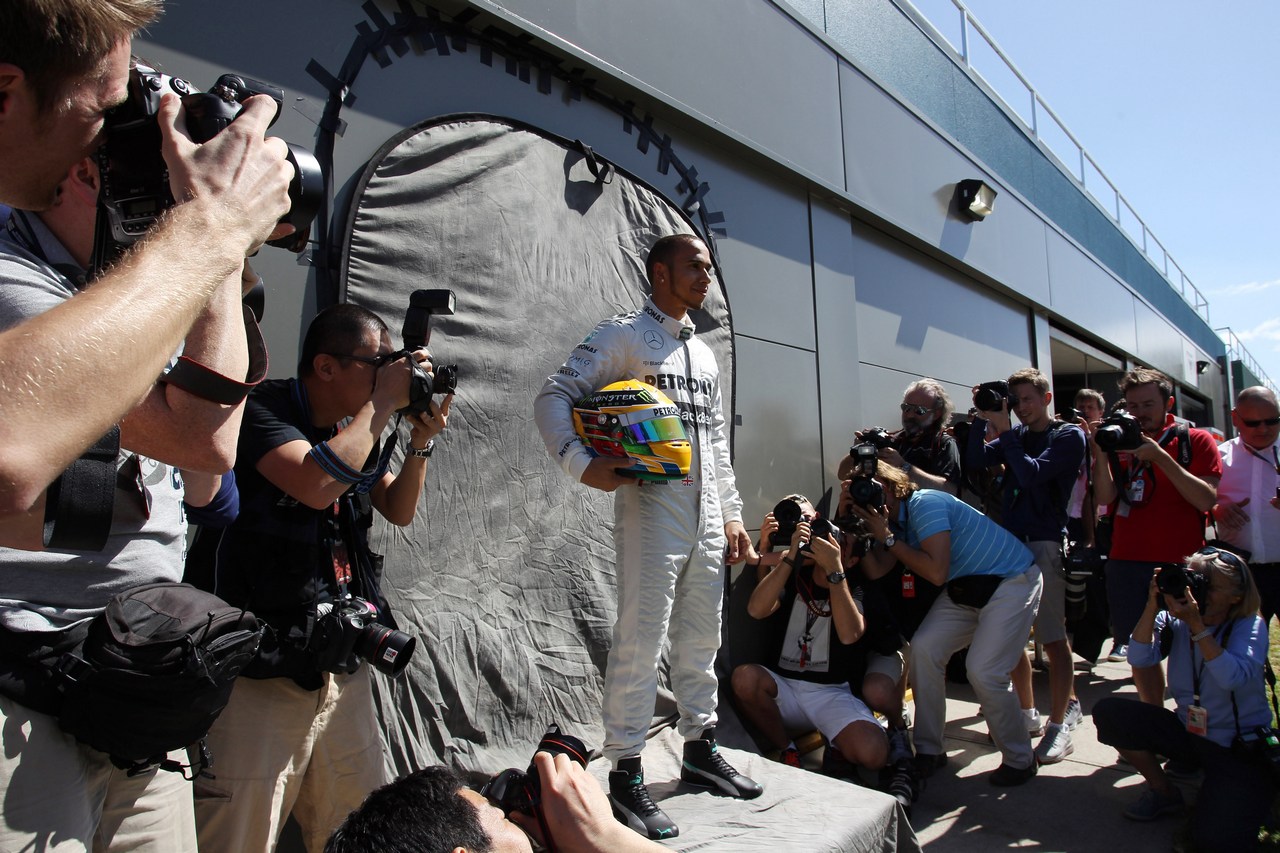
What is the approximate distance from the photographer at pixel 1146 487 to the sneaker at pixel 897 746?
1.40 m

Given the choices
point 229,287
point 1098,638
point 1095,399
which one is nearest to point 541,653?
point 229,287

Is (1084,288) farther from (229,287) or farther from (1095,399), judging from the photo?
(229,287)

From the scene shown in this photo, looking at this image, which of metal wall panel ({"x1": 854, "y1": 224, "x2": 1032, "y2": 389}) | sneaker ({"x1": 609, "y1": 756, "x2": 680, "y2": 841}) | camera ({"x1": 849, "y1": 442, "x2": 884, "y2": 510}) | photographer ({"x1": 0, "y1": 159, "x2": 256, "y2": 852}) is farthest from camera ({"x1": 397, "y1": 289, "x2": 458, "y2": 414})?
metal wall panel ({"x1": 854, "y1": 224, "x2": 1032, "y2": 389})

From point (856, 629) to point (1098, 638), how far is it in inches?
101

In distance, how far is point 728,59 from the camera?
4.66 metres

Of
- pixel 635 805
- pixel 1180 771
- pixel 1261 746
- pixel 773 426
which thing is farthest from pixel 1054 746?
pixel 635 805

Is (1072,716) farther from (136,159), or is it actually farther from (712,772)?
(136,159)

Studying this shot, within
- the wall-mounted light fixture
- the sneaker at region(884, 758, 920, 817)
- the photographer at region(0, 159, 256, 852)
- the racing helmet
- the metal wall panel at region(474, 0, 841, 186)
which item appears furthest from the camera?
the wall-mounted light fixture

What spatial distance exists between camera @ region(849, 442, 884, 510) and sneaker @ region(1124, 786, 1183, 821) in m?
1.55

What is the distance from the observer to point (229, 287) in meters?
1.02

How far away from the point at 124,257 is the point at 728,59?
4.38 metres

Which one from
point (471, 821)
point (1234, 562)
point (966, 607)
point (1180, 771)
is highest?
point (1234, 562)

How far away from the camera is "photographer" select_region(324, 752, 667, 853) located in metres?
1.22

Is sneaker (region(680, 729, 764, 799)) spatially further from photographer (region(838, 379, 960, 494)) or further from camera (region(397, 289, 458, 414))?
photographer (region(838, 379, 960, 494))
